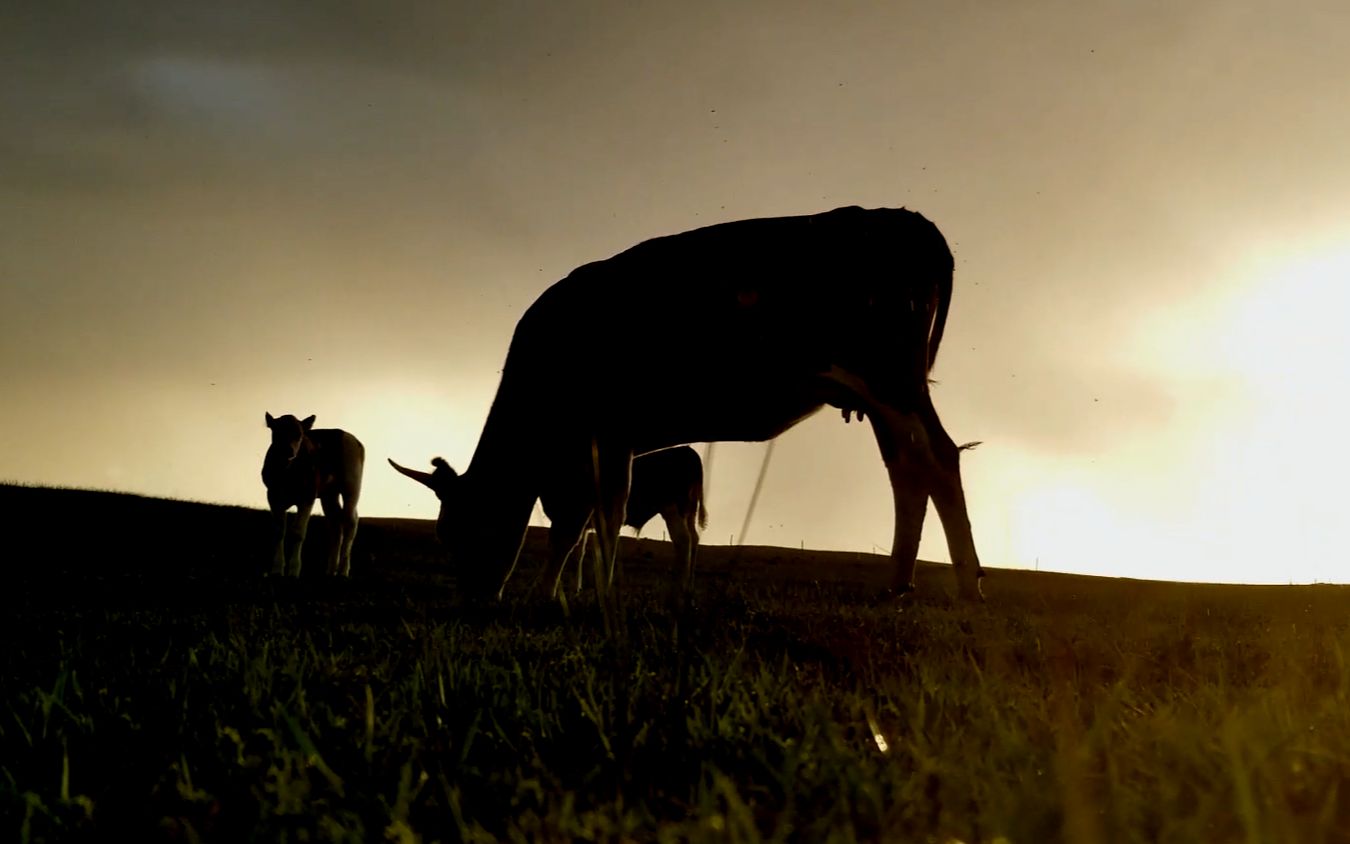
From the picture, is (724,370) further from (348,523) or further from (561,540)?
(348,523)

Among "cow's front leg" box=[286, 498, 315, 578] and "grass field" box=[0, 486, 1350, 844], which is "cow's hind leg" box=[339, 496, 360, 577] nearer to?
"cow's front leg" box=[286, 498, 315, 578]

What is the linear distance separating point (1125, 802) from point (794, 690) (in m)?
1.48

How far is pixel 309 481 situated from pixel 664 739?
17.8m

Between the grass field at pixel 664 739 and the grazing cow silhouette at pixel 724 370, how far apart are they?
452 centimetres

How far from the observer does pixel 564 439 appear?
1011 centimetres

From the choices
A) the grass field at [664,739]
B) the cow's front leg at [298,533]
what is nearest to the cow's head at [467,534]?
the grass field at [664,739]

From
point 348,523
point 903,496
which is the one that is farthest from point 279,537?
point 903,496

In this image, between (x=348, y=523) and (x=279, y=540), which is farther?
(x=348, y=523)

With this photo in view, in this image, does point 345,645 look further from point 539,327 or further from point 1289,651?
point 539,327

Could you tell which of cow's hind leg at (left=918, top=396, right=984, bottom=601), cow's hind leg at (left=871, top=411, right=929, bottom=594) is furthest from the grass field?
Answer: cow's hind leg at (left=871, top=411, right=929, bottom=594)

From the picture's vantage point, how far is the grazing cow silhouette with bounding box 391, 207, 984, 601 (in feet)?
31.1

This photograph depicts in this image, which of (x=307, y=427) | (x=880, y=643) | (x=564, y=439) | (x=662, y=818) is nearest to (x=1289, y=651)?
(x=880, y=643)

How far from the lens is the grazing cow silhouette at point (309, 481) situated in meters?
18.2

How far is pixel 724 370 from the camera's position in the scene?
32.3 feet
